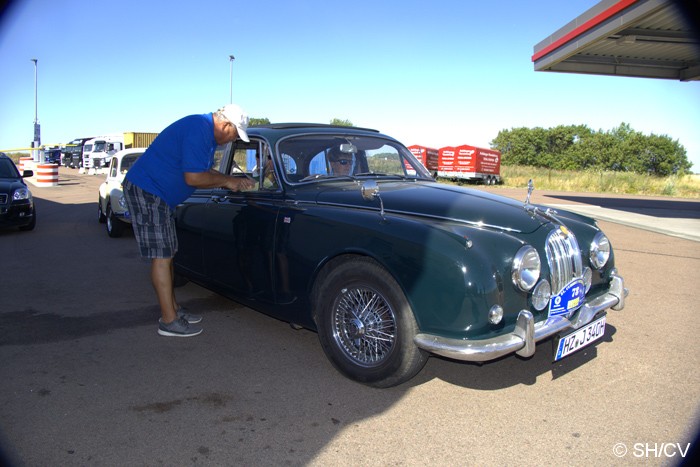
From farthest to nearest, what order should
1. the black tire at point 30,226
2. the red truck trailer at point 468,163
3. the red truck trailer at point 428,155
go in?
1. the red truck trailer at point 428,155
2. the red truck trailer at point 468,163
3. the black tire at point 30,226

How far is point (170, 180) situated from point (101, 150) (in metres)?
34.8

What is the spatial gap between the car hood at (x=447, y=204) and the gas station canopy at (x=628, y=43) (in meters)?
9.70

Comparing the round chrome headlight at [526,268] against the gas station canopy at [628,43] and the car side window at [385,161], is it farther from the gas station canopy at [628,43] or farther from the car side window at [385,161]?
the gas station canopy at [628,43]

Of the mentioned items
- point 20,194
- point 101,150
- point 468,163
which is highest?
point 468,163

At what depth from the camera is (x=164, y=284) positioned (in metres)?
4.19

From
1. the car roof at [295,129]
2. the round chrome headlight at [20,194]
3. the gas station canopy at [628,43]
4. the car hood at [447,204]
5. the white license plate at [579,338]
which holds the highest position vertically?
the gas station canopy at [628,43]

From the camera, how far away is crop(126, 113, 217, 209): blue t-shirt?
3885 millimetres

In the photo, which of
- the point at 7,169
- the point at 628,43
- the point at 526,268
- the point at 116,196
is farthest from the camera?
the point at 628,43

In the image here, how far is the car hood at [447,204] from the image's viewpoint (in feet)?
11.0

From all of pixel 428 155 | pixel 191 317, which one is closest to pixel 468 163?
pixel 428 155

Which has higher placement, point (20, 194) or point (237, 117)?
point (237, 117)

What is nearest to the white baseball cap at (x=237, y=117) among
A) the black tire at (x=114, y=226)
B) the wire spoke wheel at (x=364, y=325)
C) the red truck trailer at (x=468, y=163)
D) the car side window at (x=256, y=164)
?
the car side window at (x=256, y=164)

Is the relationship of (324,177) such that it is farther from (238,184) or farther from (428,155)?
(428,155)

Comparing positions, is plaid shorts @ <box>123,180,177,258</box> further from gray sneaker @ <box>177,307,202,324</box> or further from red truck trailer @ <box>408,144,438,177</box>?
red truck trailer @ <box>408,144,438,177</box>
